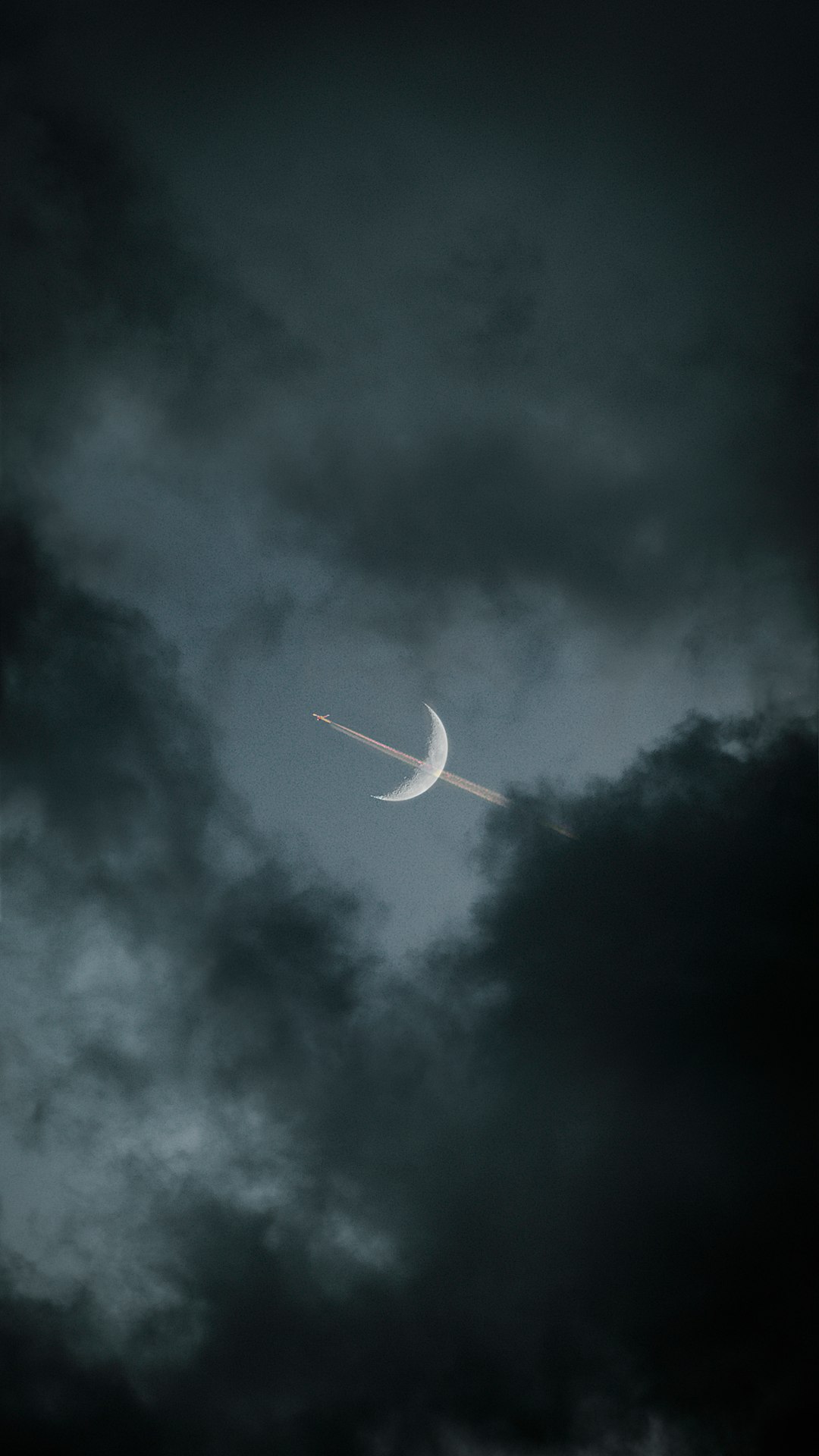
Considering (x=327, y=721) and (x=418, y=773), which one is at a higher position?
(x=418, y=773)

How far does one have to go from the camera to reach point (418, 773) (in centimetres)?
15238

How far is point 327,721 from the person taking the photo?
13362 cm

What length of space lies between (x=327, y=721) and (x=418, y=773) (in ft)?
85.9

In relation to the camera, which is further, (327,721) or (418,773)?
(418,773)
